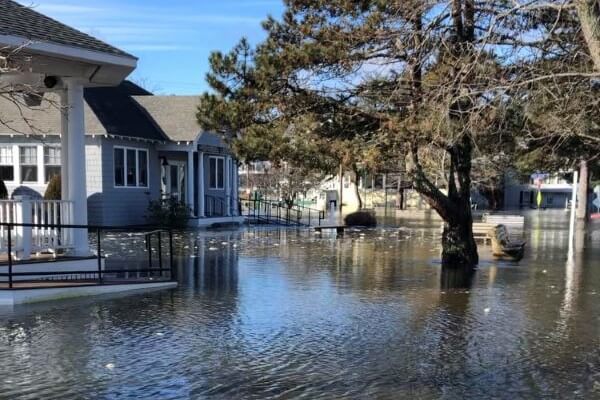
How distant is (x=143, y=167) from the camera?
80.1 ft

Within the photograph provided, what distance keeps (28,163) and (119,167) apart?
325cm

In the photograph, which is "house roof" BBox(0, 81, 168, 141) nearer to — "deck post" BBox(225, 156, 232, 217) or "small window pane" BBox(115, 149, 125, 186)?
"small window pane" BBox(115, 149, 125, 186)

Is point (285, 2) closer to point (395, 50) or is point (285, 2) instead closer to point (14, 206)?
point (395, 50)

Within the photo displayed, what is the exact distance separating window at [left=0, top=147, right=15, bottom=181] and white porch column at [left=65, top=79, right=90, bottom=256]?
1322 cm

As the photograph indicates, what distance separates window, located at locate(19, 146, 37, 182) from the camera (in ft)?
74.7

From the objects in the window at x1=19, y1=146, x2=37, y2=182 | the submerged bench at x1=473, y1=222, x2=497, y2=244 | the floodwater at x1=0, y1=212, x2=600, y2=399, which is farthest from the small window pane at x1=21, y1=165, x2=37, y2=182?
the submerged bench at x1=473, y1=222, x2=497, y2=244

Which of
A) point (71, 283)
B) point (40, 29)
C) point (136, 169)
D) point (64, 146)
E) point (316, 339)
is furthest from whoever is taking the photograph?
point (136, 169)

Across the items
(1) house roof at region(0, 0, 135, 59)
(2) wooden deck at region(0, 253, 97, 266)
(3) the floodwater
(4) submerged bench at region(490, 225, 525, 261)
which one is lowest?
(3) the floodwater

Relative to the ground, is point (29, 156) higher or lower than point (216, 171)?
higher

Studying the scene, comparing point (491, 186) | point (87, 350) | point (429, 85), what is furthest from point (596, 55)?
point (491, 186)

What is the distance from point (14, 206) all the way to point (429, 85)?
7395 millimetres

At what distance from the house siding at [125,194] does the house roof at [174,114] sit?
3.97 ft

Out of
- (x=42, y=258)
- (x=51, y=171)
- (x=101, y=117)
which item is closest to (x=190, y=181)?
(x=101, y=117)

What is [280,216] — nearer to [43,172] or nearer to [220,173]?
[220,173]
